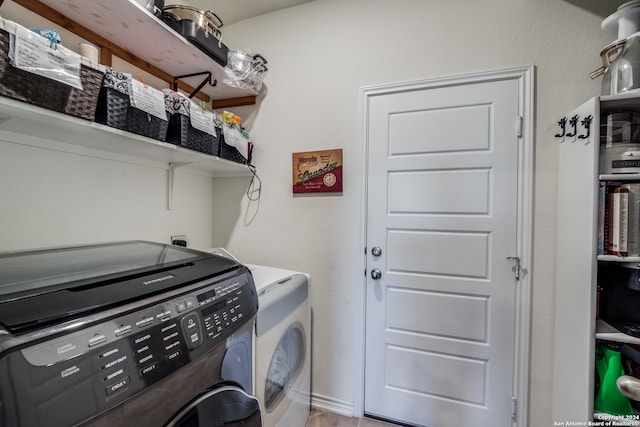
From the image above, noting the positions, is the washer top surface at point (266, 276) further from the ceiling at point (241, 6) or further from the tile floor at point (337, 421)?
the ceiling at point (241, 6)

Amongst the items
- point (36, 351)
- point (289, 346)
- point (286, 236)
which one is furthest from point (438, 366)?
point (36, 351)

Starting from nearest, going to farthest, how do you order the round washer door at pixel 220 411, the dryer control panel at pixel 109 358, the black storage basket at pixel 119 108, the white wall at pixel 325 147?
the dryer control panel at pixel 109 358, the round washer door at pixel 220 411, the black storage basket at pixel 119 108, the white wall at pixel 325 147

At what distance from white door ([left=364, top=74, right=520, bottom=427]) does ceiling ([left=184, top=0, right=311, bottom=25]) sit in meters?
0.97

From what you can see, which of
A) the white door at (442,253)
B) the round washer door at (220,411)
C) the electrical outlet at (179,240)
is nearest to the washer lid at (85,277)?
the round washer door at (220,411)

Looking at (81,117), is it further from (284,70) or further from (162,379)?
(284,70)

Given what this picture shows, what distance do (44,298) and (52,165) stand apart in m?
0.96

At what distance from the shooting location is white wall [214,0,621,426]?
143 cm

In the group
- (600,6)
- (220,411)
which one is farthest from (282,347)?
(600,6)

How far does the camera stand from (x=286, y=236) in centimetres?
193

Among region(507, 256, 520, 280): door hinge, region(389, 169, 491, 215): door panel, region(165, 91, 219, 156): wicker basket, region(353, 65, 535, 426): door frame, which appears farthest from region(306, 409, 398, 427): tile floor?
region(165, 91, 219, 156): wicker basket

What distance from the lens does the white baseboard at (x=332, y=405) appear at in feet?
5.77

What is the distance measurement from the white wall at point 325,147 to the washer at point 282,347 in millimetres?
280

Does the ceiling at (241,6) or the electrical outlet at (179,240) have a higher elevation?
the ceiling at (241,6)

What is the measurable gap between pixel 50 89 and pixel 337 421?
2138 millimetres
